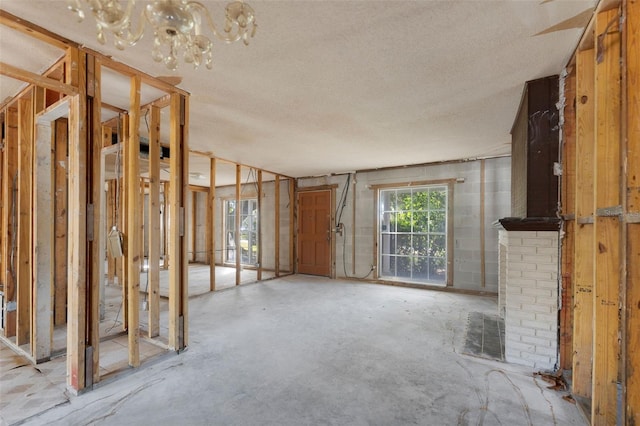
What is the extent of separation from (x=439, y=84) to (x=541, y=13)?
85cm

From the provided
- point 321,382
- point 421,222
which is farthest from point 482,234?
point 321,382

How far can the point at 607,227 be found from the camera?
165 cm

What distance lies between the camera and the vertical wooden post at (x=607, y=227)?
63.9 inches

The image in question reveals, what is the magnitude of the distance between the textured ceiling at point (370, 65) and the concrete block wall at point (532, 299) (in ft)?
4.64

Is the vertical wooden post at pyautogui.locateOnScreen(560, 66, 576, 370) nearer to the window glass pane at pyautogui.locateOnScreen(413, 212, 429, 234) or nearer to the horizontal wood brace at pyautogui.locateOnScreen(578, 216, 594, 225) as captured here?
the horizontal wood brace at pyautogui.locateOnScreen(578, 216, 594, 225)

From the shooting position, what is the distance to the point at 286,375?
2.34 metres

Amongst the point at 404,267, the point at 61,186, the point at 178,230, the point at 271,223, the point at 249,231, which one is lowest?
the point at 404,267

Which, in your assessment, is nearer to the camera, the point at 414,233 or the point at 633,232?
the point at 633,232

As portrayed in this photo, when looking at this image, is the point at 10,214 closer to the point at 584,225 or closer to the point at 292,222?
the point at 292,222

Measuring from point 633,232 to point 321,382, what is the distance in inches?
83.6

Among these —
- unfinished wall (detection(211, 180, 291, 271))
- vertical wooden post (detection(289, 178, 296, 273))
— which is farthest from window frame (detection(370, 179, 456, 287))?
unfinished wall (detection(211, 180, 291, 271))

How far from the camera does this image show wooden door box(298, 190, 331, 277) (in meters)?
6.78

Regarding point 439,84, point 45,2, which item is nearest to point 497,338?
point 439,84

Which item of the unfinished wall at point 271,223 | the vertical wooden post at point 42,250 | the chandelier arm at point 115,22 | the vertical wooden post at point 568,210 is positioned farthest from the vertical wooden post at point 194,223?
the vertical wooden post at point 568,210
